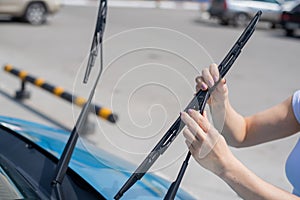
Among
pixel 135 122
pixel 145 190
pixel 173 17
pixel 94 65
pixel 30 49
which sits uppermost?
pixel 94 65

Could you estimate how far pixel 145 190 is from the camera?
2.25 m

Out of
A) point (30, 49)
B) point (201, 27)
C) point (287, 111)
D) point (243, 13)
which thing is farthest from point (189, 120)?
point (243, 13)

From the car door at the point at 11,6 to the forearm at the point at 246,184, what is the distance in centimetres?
1426

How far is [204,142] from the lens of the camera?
157 cm

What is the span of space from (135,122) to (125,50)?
260mm

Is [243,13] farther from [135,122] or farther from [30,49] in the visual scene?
[135,122]

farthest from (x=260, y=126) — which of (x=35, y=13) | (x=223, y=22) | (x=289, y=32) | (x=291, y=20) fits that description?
(x=223, y=22)

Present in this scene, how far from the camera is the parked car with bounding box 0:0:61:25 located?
15234mm

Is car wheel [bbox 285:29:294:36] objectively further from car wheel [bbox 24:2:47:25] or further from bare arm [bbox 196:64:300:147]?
bare arm [bbox 196:64:300:147]

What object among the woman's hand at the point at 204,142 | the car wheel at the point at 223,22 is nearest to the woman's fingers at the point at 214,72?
the woman's hand at the point at 204,142

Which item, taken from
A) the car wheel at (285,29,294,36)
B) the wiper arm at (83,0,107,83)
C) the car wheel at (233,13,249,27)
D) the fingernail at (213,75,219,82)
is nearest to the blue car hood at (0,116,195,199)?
the wiper arm at (83,0,107,83)

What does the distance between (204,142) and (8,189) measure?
0.70m

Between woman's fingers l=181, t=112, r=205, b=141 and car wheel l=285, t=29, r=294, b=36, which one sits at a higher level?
woman's fingers l=181, t=112, r=205, b=141

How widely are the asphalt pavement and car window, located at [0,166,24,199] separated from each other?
16.2 inches
